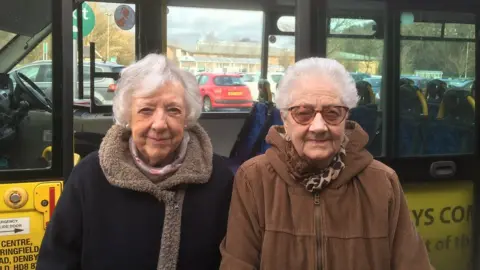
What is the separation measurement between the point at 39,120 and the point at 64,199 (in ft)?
3.17

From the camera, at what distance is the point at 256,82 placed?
15.3 ft

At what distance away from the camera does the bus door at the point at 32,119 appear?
2.49 meters

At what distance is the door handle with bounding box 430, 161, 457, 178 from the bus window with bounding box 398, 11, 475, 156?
0.06 meters

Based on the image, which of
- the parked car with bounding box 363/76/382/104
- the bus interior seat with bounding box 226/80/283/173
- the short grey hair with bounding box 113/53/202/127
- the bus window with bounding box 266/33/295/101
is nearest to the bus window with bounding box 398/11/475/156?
the parked car with bounding box 363/76/382/104

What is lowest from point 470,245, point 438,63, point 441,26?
point 470,245

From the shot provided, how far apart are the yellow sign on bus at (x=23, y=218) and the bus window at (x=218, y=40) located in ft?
7.59

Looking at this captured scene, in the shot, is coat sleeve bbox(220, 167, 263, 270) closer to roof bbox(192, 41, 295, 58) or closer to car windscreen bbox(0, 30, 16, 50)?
car windscreen bbox(0, 30, 16, 50)

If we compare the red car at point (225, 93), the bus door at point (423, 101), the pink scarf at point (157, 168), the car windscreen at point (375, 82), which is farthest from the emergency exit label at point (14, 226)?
the red car at point (225, 93)

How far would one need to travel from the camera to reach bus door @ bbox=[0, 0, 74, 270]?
8.16 ft

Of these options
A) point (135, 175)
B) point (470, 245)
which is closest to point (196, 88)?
point (135, 175)

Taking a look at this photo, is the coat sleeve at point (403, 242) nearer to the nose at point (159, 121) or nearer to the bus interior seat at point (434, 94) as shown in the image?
the nose at point (159, 121)

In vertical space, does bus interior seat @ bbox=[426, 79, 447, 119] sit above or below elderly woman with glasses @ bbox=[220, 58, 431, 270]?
above

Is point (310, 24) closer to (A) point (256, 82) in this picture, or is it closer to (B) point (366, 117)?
(B) point (366, 117)

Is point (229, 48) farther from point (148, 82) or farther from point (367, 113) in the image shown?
point (148, 82)
